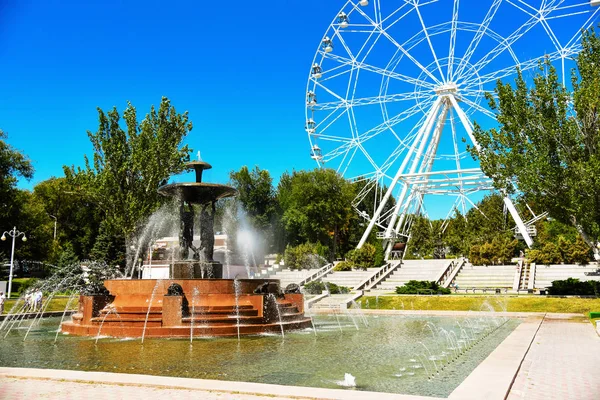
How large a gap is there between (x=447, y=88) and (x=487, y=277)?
51.5ft

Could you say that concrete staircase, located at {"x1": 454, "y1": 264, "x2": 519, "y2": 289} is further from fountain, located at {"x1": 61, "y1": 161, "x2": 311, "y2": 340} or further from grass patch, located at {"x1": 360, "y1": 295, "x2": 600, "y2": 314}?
fountain, located at {"x1": 61, "y1": 161, "x2": 311, "y2": 340}

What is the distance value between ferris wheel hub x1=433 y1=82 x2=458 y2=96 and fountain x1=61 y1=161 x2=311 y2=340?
1208 inches

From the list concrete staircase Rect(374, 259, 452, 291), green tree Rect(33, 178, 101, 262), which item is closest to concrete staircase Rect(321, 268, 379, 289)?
concrete staircase Rect(374, 259, 452, 291)

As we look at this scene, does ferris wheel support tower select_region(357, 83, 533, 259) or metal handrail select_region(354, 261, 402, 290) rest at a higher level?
ferris wheel support tower select_region(357, 83, 533, 259)

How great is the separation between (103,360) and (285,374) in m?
3.75

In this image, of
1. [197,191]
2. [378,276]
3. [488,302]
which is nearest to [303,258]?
[378,276]

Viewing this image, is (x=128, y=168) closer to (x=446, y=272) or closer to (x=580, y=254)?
(x=446, y=272)

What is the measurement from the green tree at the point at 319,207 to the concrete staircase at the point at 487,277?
21.9 metres

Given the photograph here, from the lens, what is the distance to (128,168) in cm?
3400

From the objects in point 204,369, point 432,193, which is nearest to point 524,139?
point 204,369

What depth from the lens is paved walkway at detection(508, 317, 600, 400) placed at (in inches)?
269

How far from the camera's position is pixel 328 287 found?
33.4m

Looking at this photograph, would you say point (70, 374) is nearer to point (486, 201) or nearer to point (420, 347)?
point (420, 347)

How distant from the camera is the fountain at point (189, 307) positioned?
45.0 feet
